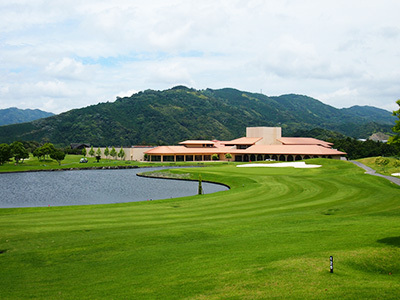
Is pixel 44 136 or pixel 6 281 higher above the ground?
pixel 44 136

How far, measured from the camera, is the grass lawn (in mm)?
8883

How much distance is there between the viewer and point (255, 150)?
A: 89.2 m

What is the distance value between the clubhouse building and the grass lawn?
6278cm

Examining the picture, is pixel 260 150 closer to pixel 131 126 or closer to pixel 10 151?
pixel 10 151

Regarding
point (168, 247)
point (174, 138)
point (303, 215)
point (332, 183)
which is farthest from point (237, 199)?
point (174, 138)

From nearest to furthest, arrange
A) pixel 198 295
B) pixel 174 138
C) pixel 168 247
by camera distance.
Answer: pixel 198 295, pixel 168 247, pixel 174 138

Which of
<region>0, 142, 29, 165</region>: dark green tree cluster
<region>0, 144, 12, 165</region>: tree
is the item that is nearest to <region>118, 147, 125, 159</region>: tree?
<region>0, 142, 29, 165</region>: dark green tree cluster

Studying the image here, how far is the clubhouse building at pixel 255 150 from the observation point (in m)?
83.2

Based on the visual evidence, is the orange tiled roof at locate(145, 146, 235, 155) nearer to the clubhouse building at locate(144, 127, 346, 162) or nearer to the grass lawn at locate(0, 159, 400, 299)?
the clubhouse building at locate(144, 127, 346, 162)

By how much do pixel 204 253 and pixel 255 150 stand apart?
78.3 meters

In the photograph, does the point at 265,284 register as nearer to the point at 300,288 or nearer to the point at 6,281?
the point at 300,288

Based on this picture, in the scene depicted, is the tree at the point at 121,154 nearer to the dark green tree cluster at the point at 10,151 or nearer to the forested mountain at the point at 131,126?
the dark green tree cluster at the point at 10,151

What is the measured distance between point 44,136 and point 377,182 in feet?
442

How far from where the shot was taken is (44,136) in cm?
14400
